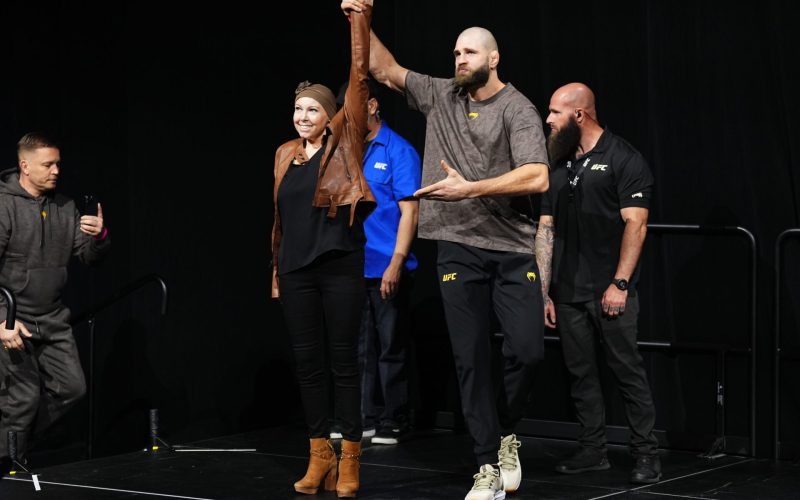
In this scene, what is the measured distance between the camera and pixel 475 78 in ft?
15.0

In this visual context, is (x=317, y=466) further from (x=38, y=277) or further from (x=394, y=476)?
(x=38, y=277)

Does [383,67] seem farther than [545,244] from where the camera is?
No

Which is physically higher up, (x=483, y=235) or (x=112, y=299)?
(x=483, y=235)

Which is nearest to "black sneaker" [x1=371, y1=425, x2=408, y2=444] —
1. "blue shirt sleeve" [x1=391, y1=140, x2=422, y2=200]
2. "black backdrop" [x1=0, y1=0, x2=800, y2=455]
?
"black backdrop" [x1=0, y1=0, x2=800, y2=455]

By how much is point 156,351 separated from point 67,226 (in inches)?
48.2

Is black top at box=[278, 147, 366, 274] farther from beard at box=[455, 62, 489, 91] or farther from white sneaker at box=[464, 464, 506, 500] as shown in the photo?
white sneaker at box=[464, 464, 506, 500]

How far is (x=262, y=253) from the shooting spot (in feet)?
23.6

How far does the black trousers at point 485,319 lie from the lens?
455cm

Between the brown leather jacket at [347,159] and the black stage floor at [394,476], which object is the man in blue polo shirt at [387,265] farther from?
the brown leather jacket at [347,159]

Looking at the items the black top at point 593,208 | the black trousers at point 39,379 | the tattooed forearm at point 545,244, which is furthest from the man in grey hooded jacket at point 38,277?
the black top at point 593,208

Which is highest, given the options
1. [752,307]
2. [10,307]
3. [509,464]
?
[10,307]

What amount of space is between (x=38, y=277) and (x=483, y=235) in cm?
217

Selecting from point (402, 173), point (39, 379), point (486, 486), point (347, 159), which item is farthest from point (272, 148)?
point (486, 486)

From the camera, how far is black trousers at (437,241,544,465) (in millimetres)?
4551
